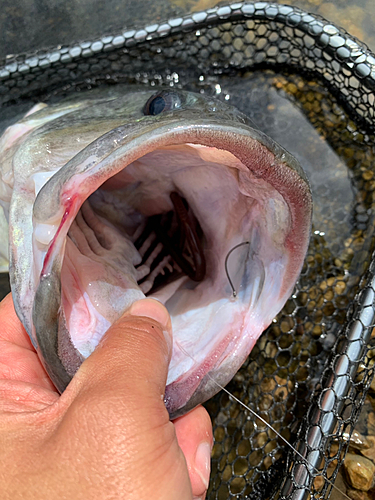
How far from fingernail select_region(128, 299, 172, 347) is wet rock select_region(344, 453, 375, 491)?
3.19 ft

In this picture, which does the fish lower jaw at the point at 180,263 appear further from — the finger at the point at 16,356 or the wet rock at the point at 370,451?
the wet rock at the point at 370,451

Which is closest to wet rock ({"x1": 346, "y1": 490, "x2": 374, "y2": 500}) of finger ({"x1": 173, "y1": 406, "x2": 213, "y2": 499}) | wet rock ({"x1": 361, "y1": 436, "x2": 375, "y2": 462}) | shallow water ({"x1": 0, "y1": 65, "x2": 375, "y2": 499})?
wet rock ({"x1": 361, "y1": 436, "x2": 375, "y2": 462})

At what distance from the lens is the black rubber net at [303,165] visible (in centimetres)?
141

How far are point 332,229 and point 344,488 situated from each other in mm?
1092

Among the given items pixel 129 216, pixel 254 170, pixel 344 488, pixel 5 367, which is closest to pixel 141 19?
pixel 129 216

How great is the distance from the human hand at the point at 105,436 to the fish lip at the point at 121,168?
0.13 metres

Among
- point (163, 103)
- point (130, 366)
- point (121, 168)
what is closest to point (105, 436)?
point (130, 366)

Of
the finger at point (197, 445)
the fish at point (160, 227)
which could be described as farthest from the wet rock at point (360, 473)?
the fish at point (160, 227)

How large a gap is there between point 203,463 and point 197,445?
5 cm

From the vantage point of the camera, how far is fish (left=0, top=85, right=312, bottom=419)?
828 millimetres

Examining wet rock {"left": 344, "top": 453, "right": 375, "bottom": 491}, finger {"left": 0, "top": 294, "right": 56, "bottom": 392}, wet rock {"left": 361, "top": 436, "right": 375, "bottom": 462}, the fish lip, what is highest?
the fish lip

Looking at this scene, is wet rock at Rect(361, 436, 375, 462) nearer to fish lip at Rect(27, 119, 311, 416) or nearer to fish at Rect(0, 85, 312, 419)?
fish at Rect(0, 85, 312, 419)

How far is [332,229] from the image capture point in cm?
191


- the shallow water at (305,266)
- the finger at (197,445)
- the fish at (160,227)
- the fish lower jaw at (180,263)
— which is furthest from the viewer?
the shallow water at (305,266)
